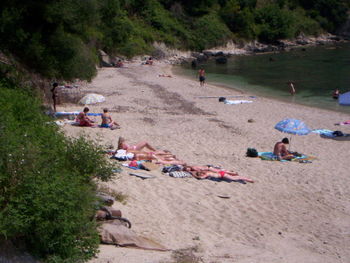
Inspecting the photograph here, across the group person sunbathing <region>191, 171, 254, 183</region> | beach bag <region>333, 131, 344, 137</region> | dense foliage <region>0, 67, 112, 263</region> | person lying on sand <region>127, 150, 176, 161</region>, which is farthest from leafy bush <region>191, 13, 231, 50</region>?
dense foliage <region>0, 67, 112, 263</region>

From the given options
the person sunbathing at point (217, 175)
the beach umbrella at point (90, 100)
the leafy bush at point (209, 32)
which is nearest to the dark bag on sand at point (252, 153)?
the person sunbathing at point (217, 175)

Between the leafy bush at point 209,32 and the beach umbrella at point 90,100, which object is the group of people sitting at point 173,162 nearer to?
the beach umbrella at point 90,100

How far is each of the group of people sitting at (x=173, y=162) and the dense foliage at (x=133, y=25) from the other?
5.29 metres

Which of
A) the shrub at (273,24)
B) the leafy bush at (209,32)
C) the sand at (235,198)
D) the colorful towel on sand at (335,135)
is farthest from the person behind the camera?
the shrub at (273,24)

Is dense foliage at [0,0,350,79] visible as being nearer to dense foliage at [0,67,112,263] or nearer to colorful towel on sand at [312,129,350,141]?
colorful towel on sand at [312,129,350,141]

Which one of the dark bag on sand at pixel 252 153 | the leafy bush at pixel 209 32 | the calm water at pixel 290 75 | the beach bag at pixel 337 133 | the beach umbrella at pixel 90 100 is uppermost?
the leafy bush at pixel 209 32

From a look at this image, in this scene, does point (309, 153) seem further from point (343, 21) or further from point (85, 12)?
point (343, 21)

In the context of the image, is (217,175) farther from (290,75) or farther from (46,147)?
(290,75)

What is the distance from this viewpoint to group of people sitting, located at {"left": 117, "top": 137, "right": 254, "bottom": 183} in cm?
1159

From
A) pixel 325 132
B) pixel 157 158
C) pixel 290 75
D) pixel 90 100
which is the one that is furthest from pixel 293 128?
pixel 290 75

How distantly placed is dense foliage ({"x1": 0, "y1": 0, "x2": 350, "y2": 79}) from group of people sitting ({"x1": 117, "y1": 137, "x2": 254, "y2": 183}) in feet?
17.3

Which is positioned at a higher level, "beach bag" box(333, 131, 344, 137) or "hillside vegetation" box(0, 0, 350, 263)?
"hillside vegetation" box(0, 0, 350, 263)

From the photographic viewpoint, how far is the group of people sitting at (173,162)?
1159 centimetres

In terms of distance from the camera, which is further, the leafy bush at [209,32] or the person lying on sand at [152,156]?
the leafy bush at [209,32]
